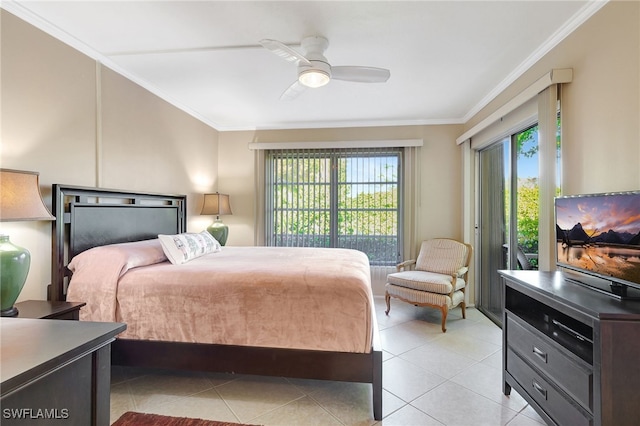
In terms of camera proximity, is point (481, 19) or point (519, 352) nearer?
point (519, 352)

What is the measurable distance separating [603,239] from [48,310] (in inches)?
125

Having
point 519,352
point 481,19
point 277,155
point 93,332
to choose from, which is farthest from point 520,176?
point 93,332

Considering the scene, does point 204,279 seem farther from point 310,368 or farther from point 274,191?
point 274,191

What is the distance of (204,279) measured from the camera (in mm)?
2014

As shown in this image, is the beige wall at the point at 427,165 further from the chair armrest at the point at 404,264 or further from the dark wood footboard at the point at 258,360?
the dark wood footboard at the point at 258,360

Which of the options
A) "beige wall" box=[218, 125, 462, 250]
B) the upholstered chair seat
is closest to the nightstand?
"beige wall" box=[218, 125, 462, 250]

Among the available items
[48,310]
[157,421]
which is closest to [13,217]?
[48,310]

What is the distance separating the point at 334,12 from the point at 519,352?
2.51 m

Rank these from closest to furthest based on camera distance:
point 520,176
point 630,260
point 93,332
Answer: point 93,332
point 630,260
point 520,176

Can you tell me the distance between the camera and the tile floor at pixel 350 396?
1.83 metres

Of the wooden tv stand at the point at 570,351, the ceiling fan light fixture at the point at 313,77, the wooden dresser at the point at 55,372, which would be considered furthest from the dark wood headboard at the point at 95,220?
the wooden tv stand at the point at 570,351

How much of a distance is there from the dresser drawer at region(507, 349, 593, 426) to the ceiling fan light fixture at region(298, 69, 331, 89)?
232 centimetres

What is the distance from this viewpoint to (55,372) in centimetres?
77

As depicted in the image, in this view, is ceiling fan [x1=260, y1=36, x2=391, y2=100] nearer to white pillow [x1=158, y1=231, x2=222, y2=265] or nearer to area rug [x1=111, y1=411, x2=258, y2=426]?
white pillow [x1=158, y1=231, x2=222, y2=265]
